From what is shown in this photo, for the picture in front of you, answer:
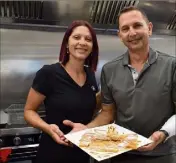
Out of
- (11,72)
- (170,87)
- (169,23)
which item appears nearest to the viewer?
(170,87)

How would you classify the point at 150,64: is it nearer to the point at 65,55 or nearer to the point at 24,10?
the point at 65,55

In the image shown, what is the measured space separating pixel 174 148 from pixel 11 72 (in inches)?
52.7

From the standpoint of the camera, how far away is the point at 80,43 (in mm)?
1088

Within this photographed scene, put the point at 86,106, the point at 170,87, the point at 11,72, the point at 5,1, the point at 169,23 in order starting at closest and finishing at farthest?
1. the point at 170,87
2. the point at 86,106
3. the point at 5,1
4. the point at 11,72
5. the point at 169,23

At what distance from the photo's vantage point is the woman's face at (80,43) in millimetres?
1095

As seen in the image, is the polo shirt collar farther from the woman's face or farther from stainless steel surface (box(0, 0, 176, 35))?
stainless steel surface (box(0, 0, 176, 35))

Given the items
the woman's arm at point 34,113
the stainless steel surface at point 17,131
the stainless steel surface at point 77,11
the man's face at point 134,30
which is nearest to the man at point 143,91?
the man's face at point 134,30

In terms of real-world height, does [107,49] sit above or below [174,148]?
above

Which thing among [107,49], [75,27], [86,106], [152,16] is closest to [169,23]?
[152,16]

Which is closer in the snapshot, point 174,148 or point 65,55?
point 174,148

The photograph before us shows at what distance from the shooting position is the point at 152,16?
6.04 ft

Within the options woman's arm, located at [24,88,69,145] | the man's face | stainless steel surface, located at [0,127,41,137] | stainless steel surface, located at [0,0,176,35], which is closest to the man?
the man's face

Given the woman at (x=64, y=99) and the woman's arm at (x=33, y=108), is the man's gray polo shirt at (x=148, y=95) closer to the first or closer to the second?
the woman at (x=64, y=99)

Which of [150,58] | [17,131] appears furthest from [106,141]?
[17,131]
